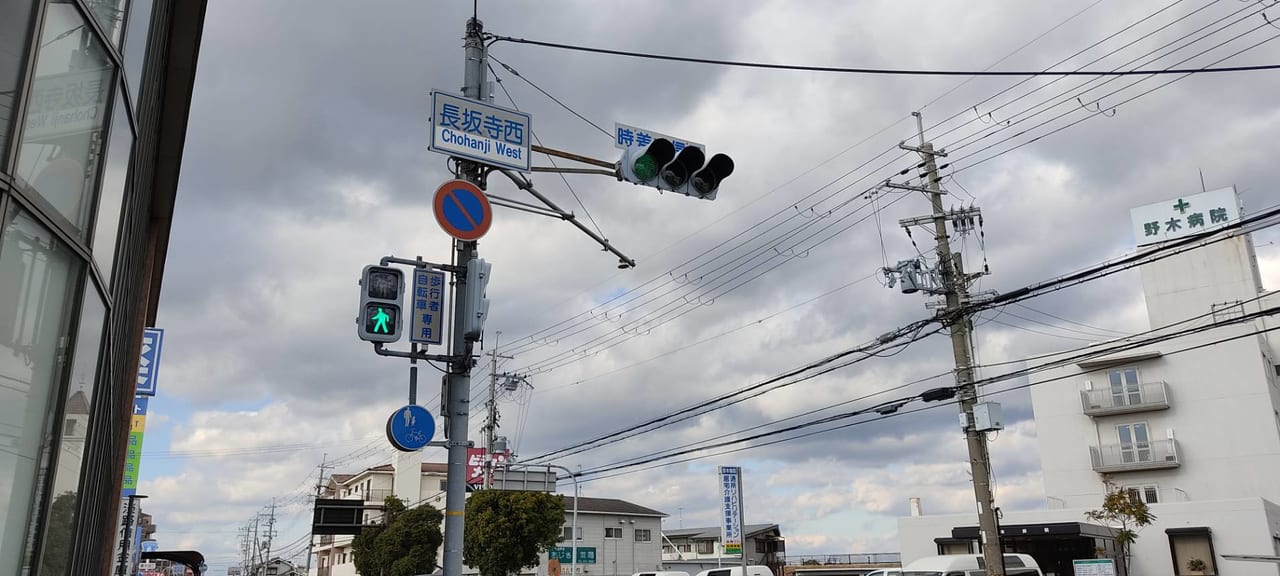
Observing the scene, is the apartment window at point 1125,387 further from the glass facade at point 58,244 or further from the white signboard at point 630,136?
the glass facade at point 58,244

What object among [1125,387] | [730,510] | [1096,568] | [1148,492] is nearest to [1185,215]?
[1125,387]

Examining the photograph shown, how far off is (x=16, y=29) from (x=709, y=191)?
21.7 feet

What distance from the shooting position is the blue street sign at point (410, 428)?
9.39 metres

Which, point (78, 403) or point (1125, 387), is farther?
point (1125, 387)

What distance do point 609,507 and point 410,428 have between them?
162 feet

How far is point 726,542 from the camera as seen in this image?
21.4 metres

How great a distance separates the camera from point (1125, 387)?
1615 inches

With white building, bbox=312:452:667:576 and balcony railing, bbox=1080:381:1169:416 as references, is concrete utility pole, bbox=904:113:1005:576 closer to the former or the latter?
balcony railing, bbox=1080:381:1169:416

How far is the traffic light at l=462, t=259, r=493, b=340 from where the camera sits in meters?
9.84

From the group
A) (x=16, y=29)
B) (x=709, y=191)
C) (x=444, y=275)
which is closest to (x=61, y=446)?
(x=16, y=29)

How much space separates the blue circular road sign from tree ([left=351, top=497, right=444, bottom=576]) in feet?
127

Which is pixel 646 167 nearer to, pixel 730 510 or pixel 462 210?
pixel 462 210

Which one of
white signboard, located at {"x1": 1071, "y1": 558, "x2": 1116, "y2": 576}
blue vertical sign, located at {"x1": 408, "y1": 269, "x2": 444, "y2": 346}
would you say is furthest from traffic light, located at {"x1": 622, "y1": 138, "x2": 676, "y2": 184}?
white signboard, located at {"x1": 1071, "y1": 558, "x2": 1116, "y2": 576}

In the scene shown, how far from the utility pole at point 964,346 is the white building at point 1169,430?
13.6 metres
